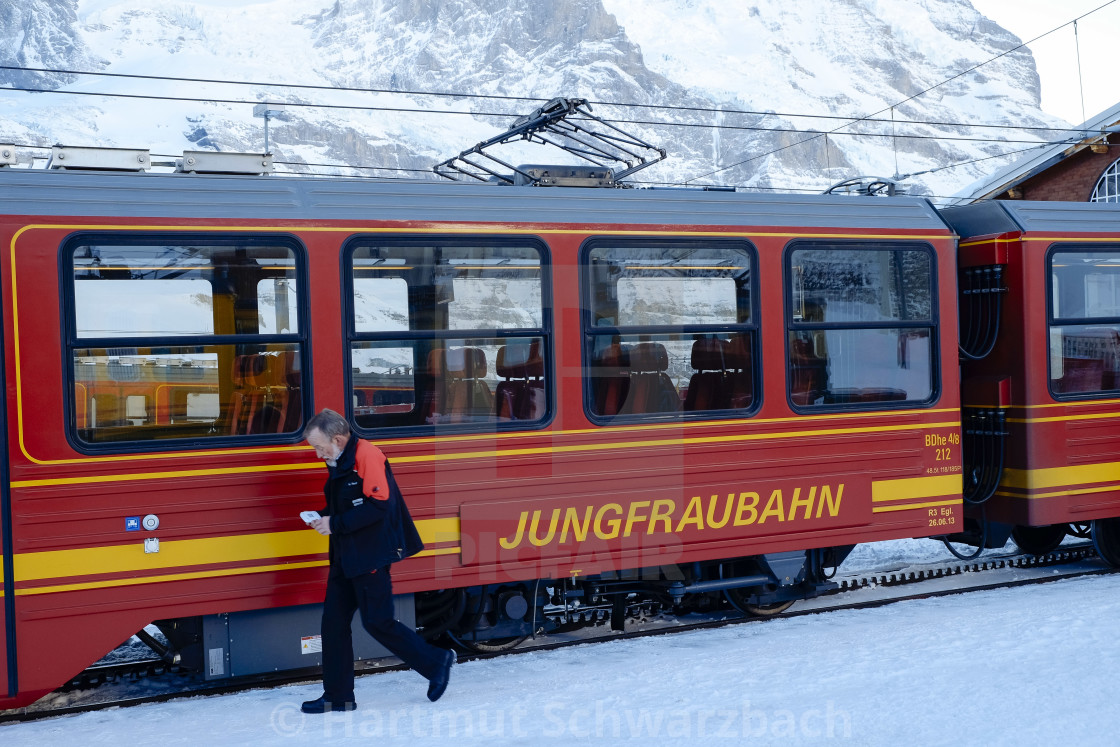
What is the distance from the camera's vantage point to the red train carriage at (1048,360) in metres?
7.72

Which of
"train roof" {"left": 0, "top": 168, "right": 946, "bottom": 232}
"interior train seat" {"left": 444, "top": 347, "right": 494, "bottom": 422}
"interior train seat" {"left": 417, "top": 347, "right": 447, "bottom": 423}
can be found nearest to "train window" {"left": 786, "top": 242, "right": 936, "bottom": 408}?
"train roof" {"left": 0, "top": 168, "right": 946, "bottom": 232}

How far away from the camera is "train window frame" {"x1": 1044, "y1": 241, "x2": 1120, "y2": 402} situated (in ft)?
25.5

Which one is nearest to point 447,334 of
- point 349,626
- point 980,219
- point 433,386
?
point 433,386

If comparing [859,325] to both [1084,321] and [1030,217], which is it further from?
[1084,321]

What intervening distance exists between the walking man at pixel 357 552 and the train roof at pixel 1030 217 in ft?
16.9

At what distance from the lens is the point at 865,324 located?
7.19 metres

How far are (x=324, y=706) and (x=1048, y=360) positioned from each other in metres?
5.80

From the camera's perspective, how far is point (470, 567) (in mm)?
6176

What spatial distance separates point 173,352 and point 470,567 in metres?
2.11

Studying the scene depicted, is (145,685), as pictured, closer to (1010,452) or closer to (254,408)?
(254,408)

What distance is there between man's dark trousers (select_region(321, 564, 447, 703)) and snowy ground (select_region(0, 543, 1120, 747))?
0.18 metres

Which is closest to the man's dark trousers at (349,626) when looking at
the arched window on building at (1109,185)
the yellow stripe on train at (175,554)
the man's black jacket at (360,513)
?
the man's black jacket at (360,513)

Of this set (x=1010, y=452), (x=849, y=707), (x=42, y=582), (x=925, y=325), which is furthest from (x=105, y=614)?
(x=1010, y=452)

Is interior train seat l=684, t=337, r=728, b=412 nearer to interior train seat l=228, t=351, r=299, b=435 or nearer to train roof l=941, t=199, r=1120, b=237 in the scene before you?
interior train seat l=228, t=351, r=299, b=435
